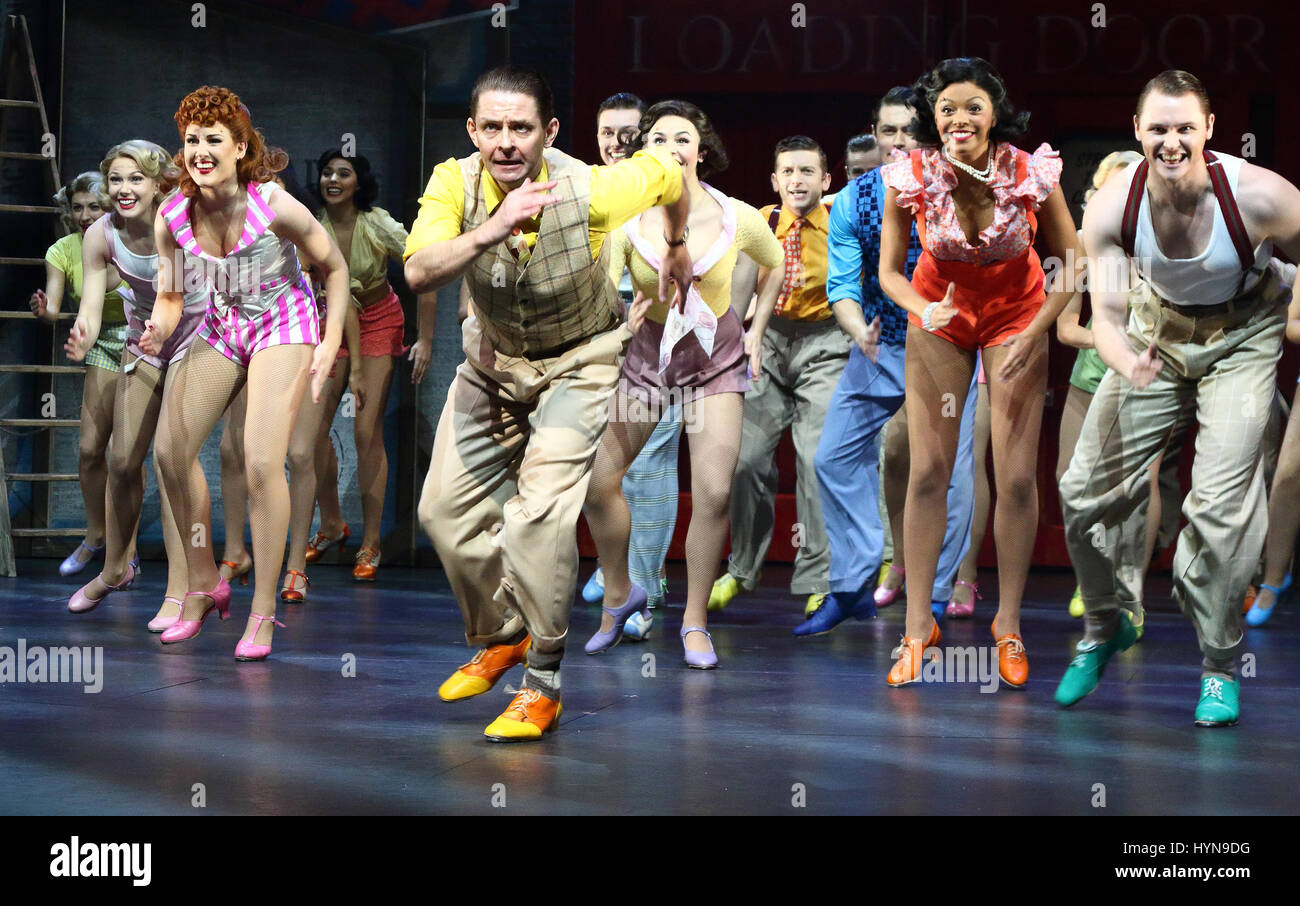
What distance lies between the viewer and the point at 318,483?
7523 millimetres

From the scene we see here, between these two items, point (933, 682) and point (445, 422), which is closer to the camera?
point (445, 422)

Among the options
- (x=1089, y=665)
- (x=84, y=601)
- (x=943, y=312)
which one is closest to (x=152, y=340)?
(x=84, y=601)

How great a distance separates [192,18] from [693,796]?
6071mm

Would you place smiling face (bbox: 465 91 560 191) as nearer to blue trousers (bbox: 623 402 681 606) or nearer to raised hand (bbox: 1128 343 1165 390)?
raised hand (bbox: 1128 343 1165 390)

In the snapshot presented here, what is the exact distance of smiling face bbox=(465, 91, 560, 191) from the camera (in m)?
3.34

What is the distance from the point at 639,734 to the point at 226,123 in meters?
2.27

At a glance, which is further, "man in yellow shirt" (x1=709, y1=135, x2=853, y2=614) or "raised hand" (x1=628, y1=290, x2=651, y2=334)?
"man in yellow shirt" (x1=709, y1=135, x2=853, y2=614)

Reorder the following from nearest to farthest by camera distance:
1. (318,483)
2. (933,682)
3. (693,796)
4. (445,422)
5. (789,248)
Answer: (693,796), (445,422), (933,682), (789,248), (318,483)

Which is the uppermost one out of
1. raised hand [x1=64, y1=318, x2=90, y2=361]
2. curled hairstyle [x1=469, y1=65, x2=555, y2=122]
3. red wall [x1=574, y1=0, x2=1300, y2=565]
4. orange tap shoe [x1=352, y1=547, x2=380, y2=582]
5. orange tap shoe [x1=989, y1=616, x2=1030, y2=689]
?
red wall [x1=574, y1=0, x2=1300, y2=565]

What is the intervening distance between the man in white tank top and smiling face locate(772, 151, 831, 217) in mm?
2217

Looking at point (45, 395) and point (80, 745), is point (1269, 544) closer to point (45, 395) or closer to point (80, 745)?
point (80, 745)

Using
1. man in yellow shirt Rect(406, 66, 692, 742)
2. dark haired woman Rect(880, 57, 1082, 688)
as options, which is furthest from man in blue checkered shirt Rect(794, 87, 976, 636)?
man in yellow shirt Rect(406, 66, 692, 742)

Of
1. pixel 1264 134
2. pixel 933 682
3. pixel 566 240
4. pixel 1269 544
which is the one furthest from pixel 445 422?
pixel 1264 134

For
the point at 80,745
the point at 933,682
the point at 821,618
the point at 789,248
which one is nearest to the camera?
the point at 80,745
